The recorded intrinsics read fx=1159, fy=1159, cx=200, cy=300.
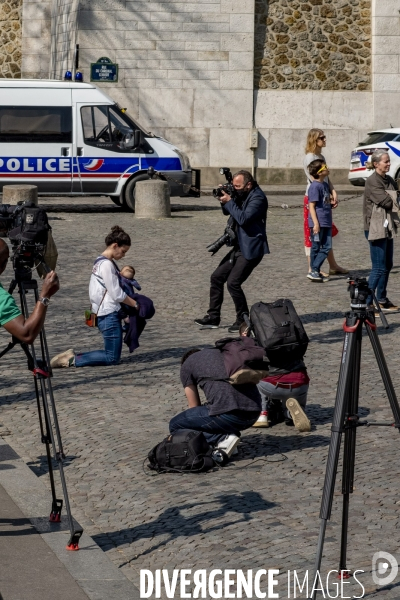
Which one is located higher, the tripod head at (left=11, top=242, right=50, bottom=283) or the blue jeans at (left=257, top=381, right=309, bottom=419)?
the tripod head at (left=11, top=242, right=50, bottom=283)

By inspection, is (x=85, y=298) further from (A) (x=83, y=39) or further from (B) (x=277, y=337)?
(A) (x=83, y=39)

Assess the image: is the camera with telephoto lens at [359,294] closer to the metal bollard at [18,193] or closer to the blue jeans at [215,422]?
the blue jeans at [215,422]

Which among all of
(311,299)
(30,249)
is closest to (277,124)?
(311,299)

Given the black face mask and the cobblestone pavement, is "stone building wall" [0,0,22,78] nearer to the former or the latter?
the cobblestone pavement

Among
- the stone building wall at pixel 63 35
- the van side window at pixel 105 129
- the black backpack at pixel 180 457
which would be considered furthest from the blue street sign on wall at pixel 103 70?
the black backpack at pixel 180 457

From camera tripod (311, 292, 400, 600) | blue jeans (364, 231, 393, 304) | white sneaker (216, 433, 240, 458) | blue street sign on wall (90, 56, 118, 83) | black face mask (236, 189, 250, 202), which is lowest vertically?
white sneaker (216, 433, 240, 458)

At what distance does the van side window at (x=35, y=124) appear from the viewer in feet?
71.7

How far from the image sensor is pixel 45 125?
861 inches

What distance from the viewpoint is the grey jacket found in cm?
1238

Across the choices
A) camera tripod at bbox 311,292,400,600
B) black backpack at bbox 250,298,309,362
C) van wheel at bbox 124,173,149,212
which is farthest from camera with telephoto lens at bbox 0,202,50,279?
van wheel at bbox 124,173,149,212

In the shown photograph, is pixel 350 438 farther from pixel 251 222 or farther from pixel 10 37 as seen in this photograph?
pixel 10 37

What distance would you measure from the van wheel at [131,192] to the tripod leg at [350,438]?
16782mm

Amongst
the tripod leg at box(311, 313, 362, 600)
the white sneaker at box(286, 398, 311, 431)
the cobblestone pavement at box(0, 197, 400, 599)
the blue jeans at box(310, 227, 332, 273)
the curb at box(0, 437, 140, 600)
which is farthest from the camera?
the blue jeans at box(310, 227, 332, 273)

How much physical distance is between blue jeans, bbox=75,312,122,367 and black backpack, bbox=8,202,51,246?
12.3ft
